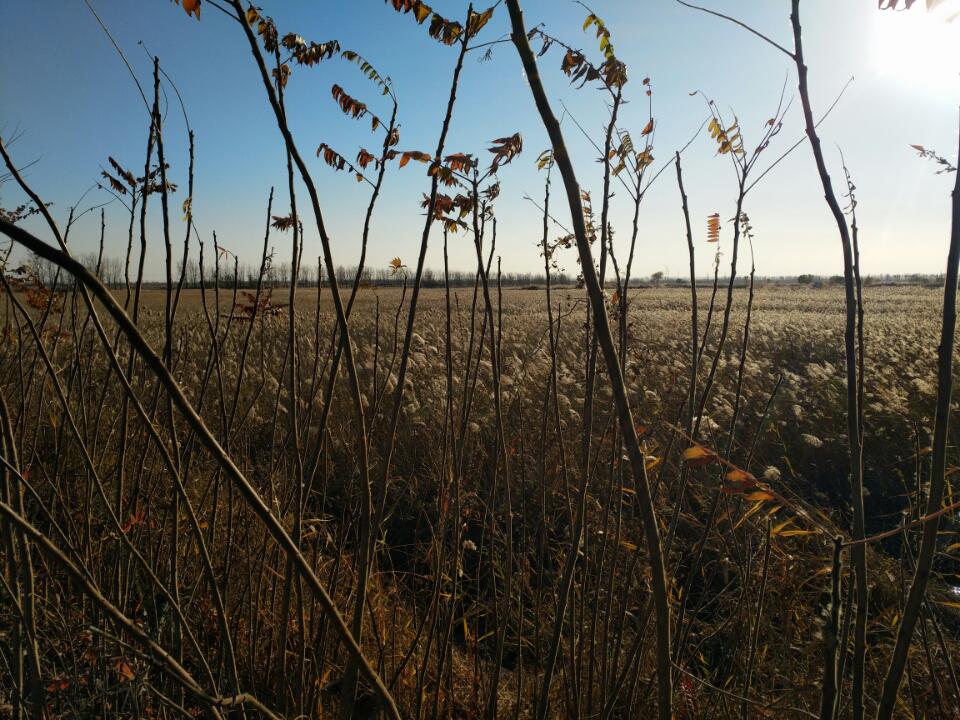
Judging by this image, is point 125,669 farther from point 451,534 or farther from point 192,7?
point 451,534

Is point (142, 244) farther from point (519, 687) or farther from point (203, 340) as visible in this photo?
point (203, 340)

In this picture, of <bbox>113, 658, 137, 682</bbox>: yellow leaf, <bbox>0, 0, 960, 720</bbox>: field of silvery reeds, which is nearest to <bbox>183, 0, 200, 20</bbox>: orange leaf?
<bbox>0, 0, 960, 720</bbox>: field of silvery reeds

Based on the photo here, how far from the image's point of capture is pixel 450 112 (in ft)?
3.91

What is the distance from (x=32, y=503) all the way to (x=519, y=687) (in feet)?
10.7

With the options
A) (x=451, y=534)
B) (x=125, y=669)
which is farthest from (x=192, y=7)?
(x=451, y=534)

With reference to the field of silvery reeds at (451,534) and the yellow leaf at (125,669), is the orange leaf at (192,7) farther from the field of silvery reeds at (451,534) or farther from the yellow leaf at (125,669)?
the yellow leaf at (125,669)

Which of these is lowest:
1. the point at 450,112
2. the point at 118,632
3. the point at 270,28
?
the point at 118,632

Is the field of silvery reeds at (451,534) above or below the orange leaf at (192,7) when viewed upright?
below

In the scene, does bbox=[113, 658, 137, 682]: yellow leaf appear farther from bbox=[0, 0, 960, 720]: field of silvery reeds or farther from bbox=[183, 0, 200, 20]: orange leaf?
bbox=[183, 0, 200, 20]: orange leaf

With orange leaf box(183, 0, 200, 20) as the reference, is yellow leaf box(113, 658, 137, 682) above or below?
below

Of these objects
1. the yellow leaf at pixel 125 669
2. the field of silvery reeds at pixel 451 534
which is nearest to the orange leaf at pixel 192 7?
the field of silvery reeds at pixel 451 534

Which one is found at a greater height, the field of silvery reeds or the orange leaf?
the orange leaf

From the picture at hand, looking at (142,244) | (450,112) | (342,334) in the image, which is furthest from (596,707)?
(142,244)

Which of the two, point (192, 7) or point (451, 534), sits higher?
point (192, 7)
